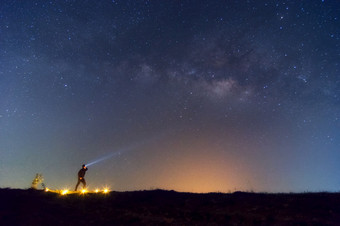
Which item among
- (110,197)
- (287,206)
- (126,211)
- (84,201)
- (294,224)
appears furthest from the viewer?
(110,197)

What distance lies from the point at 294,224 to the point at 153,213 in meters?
7.09

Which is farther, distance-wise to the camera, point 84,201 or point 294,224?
point 84,201

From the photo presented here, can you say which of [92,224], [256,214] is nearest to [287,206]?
[256,214]

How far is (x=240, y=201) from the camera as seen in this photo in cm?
1555

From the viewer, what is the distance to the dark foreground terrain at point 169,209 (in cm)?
1277

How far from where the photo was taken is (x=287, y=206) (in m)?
14.0

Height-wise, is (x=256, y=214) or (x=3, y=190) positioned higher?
(x=3, y=190)

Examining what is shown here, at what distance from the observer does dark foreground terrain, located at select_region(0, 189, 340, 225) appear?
12.8 meters

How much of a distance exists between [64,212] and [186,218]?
681cm

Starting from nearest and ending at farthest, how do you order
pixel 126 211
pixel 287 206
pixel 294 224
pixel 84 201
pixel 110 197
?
pixel 294 224 < pixel 287 206 < pixel 126 211 < pixel 84 201 < pixel 110 197

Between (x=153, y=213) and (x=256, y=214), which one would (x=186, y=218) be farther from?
(x=256, y=214)

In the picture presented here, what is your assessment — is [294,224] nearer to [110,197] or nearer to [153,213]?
[153,213]

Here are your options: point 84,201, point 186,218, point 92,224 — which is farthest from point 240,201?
point 84,201

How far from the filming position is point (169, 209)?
1499 cm
